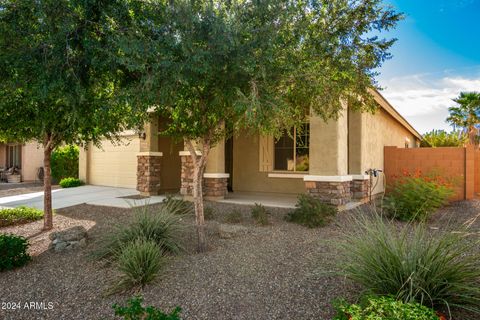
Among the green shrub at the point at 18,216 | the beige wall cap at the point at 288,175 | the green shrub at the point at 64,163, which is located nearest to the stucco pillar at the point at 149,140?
the green shrub at the point at 18,216

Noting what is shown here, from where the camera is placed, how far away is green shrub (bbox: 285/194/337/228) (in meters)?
6.79

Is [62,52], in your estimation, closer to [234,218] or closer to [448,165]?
[234,218]

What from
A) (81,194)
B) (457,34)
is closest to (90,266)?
(81,194)

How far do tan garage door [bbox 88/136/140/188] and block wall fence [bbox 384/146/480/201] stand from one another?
988 centimetres

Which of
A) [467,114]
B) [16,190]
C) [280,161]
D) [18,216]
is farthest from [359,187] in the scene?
[467,114]

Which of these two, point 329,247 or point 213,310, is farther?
point 329,247

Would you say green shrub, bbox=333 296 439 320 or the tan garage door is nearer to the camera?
green shrub, bbox=333 296 439 320

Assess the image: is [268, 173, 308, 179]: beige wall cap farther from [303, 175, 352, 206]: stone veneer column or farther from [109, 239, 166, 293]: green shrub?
[109, 239, 166, 293]: green shrub

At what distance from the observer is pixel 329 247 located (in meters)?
5.20

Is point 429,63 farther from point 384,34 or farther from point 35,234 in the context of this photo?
point 35,234

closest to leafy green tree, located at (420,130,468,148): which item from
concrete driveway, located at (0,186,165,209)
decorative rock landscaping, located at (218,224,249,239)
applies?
concrete driveway, located at (0,186,165,209)

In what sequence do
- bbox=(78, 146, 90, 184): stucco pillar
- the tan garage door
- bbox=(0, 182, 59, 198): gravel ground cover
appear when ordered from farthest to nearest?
bbox=(78, 146, 90, 184): stucco pillar → the tan garage door → bbox=(0, 182, 59, 198): gravel ground cover

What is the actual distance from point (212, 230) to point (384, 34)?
17.0ft

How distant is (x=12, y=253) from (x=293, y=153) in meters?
8.33
